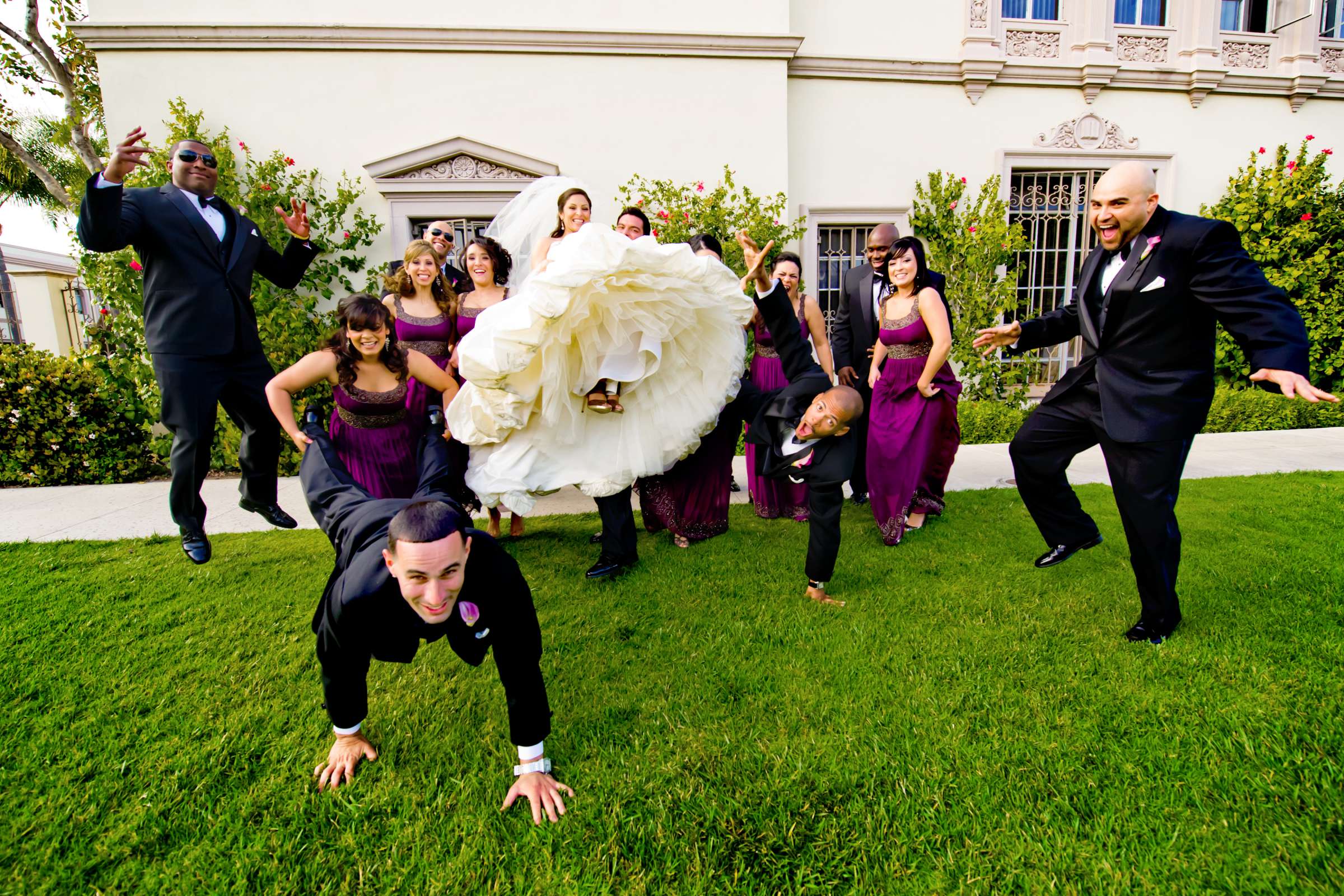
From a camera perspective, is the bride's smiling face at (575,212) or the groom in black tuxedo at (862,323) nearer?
the bride's smiling face at (575,212)

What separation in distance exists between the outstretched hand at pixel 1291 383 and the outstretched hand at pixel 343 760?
3.57 metres

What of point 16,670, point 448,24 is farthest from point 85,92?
point 16,670

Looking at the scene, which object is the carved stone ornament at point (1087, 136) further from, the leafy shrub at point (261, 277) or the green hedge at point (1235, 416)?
the leafy shrub at point (261, 277)

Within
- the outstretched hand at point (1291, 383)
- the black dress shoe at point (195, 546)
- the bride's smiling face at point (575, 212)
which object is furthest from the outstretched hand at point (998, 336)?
the black dress shoe at point (195, 546)

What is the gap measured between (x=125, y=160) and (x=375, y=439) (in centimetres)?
174

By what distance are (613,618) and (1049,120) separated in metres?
10.9

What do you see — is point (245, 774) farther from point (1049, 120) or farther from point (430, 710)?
point (1049, 120)

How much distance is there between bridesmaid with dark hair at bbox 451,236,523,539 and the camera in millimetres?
4555

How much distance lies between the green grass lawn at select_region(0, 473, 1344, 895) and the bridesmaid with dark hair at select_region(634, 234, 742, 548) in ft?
1.69

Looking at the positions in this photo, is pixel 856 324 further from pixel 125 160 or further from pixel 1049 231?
pixel 1049 231

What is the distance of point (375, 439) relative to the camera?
11.9 feet

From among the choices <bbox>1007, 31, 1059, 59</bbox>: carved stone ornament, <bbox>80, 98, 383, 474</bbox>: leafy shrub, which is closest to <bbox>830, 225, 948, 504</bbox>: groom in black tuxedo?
<bbox>80, 98, 383, 474</bbox>: leafy shrub

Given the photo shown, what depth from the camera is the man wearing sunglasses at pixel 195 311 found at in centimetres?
353

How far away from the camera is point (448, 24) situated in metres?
8.12
